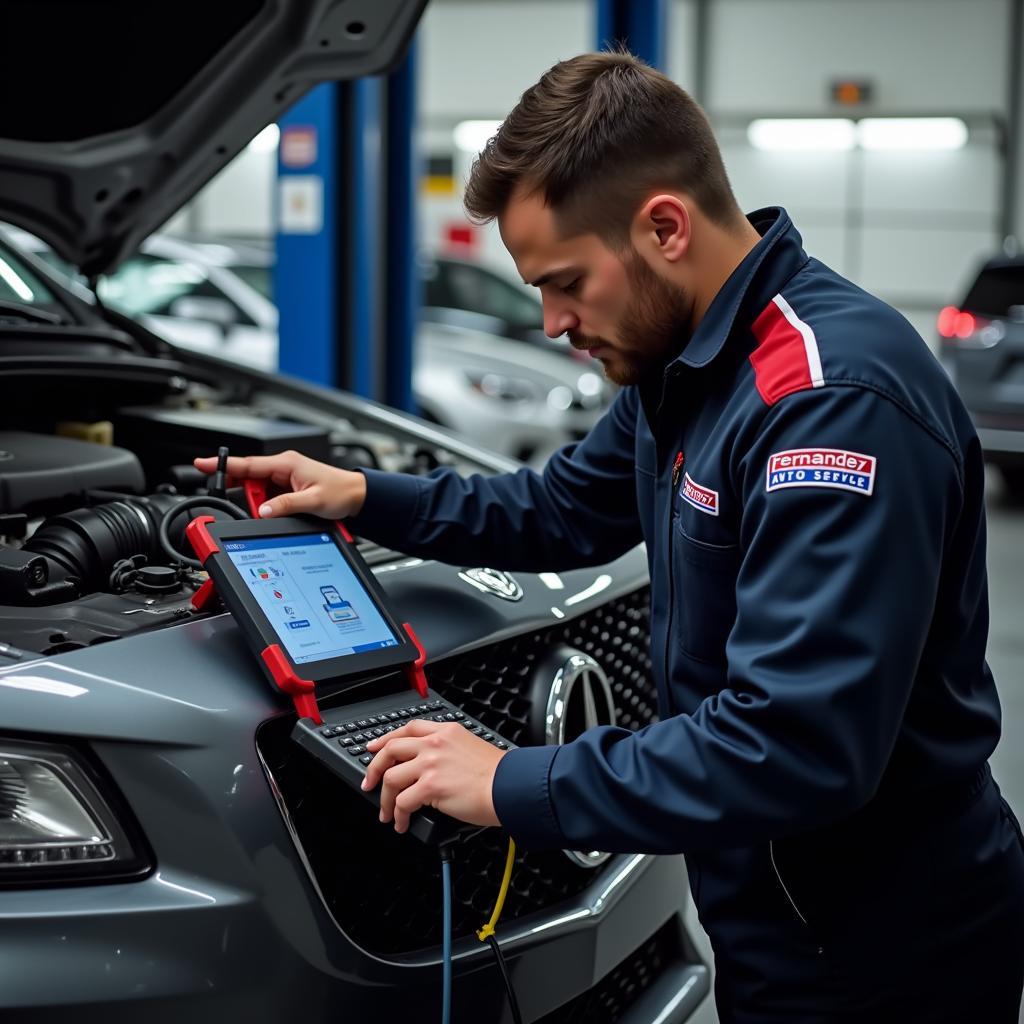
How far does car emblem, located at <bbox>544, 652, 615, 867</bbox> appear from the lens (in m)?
1.45

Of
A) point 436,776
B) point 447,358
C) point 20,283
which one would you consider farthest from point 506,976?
point 447,358

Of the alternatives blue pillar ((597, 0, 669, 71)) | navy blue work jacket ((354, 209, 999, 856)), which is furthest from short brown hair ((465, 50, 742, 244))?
blue pillar ((597, 0, 669, 71))

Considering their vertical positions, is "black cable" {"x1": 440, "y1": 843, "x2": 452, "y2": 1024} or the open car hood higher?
the open car hood

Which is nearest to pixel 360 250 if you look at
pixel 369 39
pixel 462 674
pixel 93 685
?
pixel 369 39

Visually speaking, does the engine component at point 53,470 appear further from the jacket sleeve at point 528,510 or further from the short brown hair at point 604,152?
the short brown hair at point 604,152

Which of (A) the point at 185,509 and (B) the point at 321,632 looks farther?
(A) the point at 185,509

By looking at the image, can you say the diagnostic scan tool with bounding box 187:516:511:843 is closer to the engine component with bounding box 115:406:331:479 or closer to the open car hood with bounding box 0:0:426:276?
the engine component with bounding box 115:406:331:479

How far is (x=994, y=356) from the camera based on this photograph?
6.40 meters

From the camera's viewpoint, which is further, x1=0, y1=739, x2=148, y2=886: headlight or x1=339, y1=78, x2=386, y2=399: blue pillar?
x1=339, y1=78, x2=386, y2=399: blue pillar

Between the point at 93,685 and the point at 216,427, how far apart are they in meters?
0.82

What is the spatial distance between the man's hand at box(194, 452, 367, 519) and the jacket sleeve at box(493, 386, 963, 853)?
488mm

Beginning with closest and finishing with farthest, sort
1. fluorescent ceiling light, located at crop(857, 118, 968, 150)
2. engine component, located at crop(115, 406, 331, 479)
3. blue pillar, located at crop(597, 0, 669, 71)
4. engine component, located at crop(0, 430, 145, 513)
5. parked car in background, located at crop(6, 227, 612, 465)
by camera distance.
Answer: engine component, located at crop(0, 430, 145, 513) < engine component, located at crop(115, 406, 331, 479) < blue pillar, located at crop(597, 0, 669, 71) < parked car in background, located at crop(6, 227, 612, 465) < fluorescent ceiling light, located at crop(857, 118, 968, 150)

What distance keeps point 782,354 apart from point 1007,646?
3.60 m

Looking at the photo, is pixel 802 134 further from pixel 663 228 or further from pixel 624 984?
pixel 663 228
